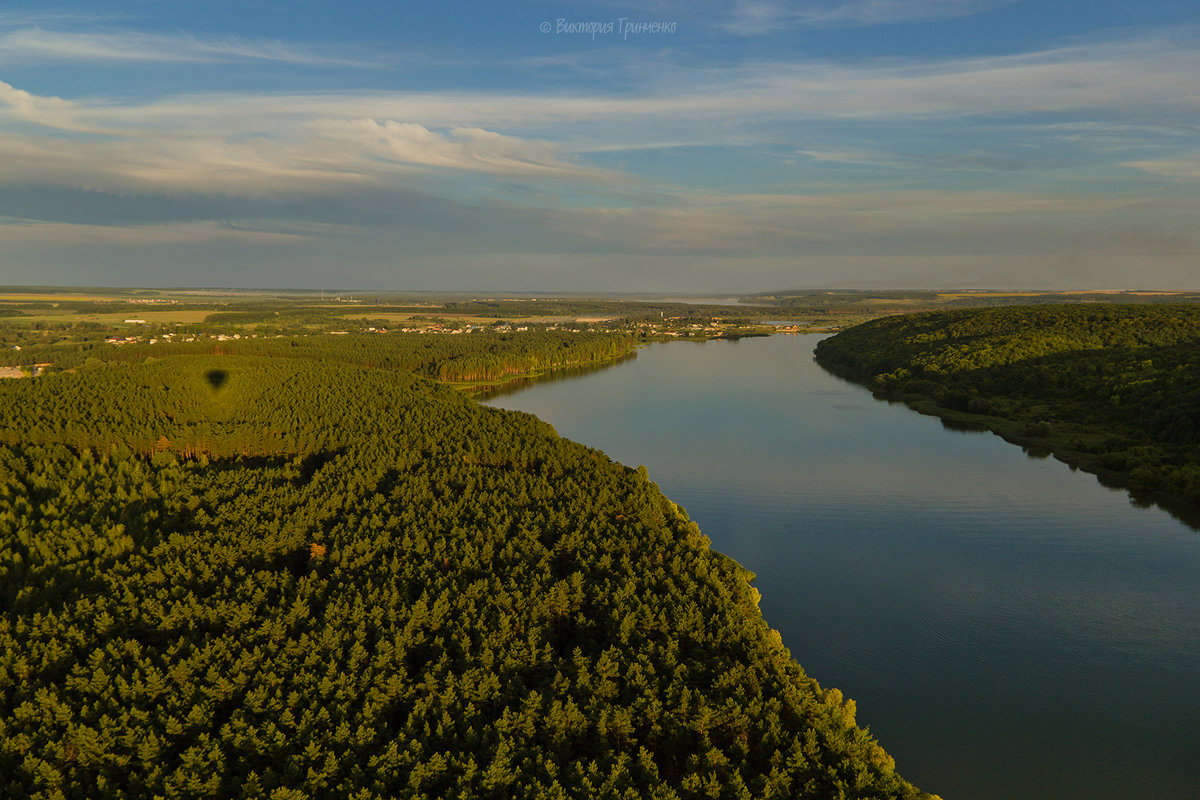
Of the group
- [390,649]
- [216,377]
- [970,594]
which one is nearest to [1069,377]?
[970,594]

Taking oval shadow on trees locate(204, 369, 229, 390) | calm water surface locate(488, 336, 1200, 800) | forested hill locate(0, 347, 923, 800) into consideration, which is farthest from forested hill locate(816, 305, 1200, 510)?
oval shadow on trees locate(204, 369, 229, 390)

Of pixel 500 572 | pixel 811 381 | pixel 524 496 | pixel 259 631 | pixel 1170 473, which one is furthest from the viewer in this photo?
pixel 811 381

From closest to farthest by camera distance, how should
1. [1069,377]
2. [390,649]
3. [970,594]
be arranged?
[390,649]
[970,594]
[1069,377]

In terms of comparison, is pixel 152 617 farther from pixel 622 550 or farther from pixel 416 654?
pixel 622 550

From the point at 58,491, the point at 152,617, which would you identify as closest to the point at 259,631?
the point at 152,617

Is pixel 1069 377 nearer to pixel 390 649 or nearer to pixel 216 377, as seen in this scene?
pixel 390 649

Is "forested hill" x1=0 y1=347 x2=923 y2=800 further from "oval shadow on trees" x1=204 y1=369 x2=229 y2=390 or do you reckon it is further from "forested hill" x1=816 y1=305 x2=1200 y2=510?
"forested hill" x1=816 y1=305 x2=1200 y2=510
